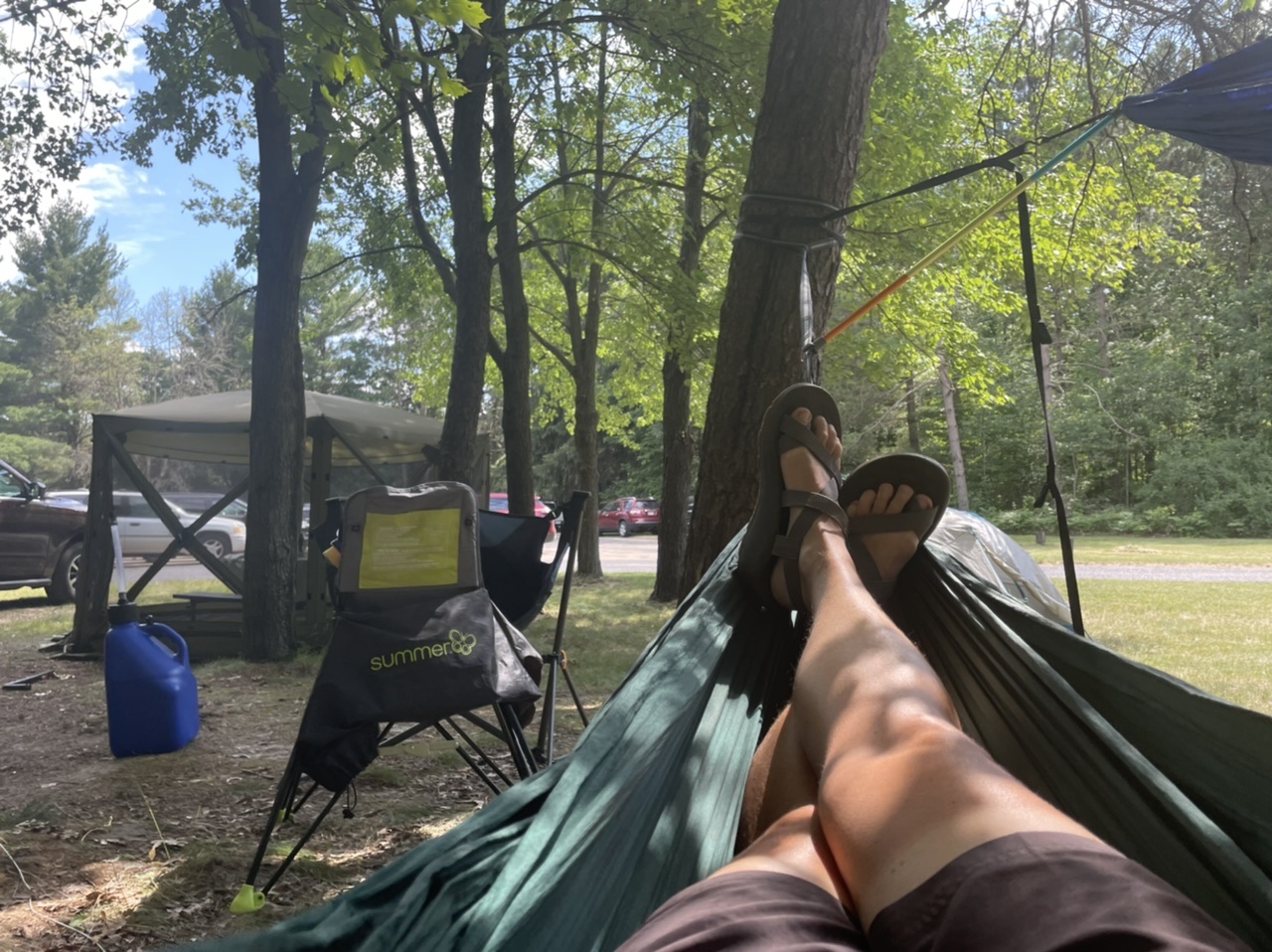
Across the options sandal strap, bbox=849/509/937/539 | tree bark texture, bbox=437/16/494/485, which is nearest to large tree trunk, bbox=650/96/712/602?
tree bark texture, bbox=437/16/494/485

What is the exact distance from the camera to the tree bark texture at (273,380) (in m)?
5.27

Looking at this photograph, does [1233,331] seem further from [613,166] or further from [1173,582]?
[613,166]

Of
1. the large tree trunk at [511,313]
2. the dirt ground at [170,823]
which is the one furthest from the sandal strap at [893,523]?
the large tree trunk at [511,313]

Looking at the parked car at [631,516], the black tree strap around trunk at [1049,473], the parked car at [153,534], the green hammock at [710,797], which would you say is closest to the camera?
the green hammock at [710,797]

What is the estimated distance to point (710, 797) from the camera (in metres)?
1.15

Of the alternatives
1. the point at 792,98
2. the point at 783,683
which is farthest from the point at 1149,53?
the point at 783,683

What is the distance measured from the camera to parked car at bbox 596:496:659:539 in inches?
932

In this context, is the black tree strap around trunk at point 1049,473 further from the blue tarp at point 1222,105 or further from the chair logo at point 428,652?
the chair logo at point 428,652

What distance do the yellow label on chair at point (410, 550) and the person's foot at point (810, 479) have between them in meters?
0.88

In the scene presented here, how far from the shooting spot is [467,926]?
0.91 metres

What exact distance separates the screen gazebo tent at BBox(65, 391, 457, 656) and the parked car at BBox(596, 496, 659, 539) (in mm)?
17133

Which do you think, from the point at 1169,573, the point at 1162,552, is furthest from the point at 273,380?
the point at 1162,552

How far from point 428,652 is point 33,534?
22.8 ft

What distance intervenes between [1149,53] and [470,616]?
402 cm
